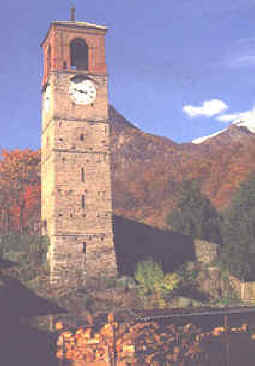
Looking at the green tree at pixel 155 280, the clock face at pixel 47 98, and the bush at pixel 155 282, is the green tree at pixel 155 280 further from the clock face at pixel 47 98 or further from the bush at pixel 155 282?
the clock face at pixel 47 98

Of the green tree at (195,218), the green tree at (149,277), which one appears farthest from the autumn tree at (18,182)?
the green tree at (149,277)

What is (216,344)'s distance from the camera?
12.8 m

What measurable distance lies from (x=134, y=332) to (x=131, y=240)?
2146 centimetres

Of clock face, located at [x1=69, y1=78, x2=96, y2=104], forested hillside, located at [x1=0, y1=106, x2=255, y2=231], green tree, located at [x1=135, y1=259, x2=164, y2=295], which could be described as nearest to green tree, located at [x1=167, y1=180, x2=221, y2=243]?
forested hillside, located at [x1=0, y1=106, x2=255, y2=231]

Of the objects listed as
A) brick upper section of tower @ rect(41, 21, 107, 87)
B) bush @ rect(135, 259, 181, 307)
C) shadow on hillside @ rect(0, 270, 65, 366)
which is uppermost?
brick upper section of tower @ rect(41, 21, 107, 87)

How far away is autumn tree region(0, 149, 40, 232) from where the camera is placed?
50844 mm

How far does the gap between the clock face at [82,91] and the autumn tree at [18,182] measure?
20.8 metres

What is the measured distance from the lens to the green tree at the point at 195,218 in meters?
38.0

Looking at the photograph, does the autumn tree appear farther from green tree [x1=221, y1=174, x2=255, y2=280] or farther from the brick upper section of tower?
green tree [x1=221, y1=174, x2=255, y2=280]

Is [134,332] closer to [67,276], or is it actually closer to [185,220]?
[67,276]

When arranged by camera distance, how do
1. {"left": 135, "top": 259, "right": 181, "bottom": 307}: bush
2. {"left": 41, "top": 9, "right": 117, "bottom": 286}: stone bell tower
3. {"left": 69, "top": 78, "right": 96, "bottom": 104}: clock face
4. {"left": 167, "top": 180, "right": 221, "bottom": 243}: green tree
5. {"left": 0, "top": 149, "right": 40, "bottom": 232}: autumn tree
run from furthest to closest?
{"left": 0, "top": 149, "right": 40, "bottom": 232}: autumn tree → {"left": 167, "top": 180, "right": 221, "bottom": 243}: green tree → {"left": 69, "top": 78, "right": 96, "bottom": 104}: clock face → {"left": 41, "top": 9, "right": 117, "bottom": 286}: stone bell tower → {"left": 135, "top": 259, "right": 181, "bottom": 307}: bush

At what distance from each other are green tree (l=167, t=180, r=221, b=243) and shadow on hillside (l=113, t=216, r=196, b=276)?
9.30ft

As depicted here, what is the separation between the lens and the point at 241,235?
3275 cm

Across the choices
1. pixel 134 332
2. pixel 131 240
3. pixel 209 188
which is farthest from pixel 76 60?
pixel 209 188
